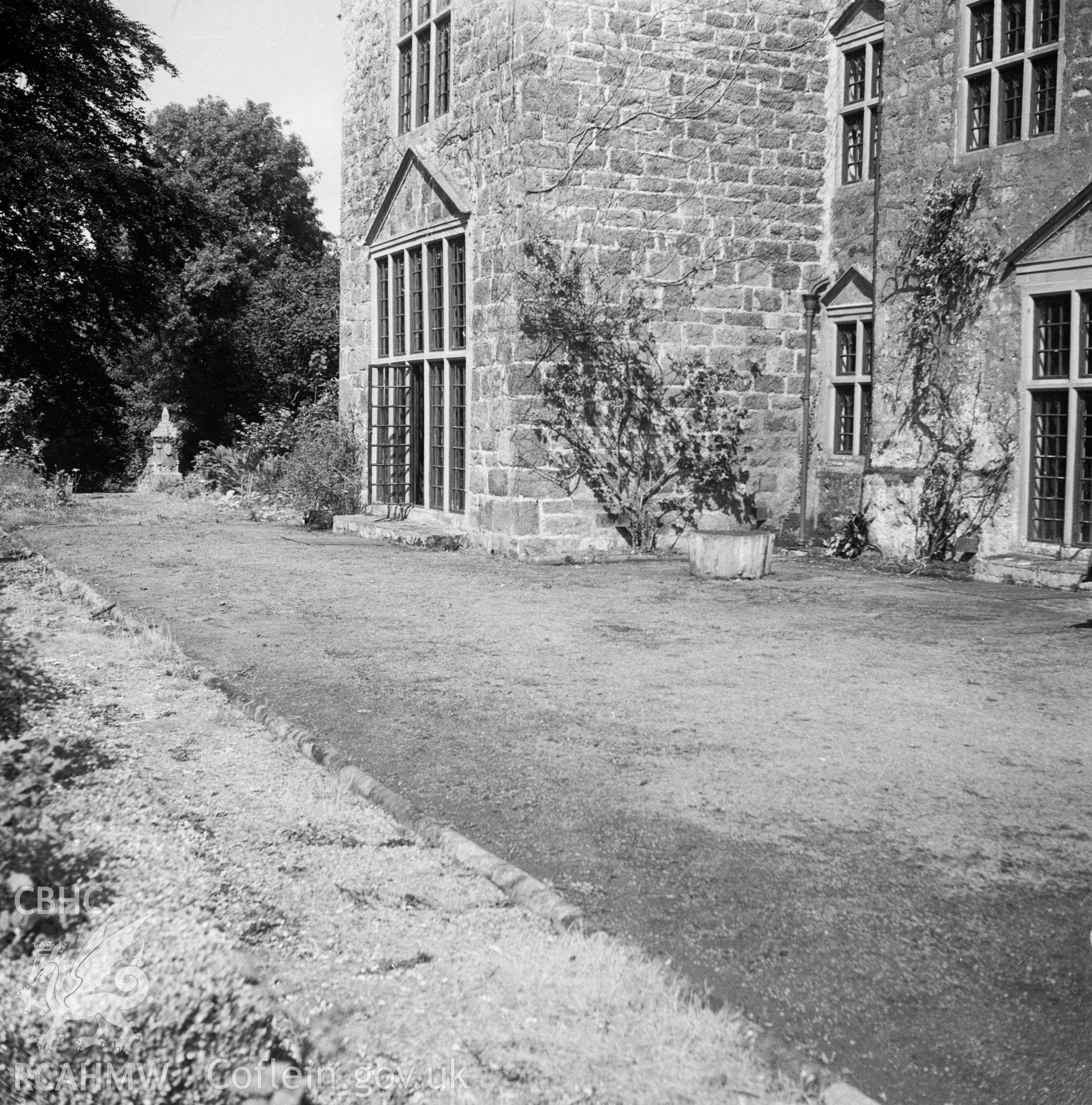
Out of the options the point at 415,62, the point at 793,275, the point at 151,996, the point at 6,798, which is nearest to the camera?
the point at 151,996

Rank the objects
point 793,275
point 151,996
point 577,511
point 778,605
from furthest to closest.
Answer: point 793,275 → point 577,511 → point 778,605 → point 151,996

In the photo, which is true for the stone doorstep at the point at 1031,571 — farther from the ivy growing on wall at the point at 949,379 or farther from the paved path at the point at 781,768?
the ivy growing on wall at the point at 949,379

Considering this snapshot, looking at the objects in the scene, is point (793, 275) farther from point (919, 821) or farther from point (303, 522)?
point (919, 821)

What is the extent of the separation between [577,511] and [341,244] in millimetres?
7175

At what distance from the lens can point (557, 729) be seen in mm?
5836

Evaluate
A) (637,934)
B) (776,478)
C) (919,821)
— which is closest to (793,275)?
(776,478)

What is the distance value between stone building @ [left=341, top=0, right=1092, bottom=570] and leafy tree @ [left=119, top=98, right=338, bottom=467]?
1352 centimetres

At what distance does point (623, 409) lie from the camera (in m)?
13.5

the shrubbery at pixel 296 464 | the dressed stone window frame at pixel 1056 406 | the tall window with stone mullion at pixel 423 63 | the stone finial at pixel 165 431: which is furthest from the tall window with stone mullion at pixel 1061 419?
the stone finial at pixel 165 431

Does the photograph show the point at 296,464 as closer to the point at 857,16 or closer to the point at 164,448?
the point at 857,16

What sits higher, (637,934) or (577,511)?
(577,511)

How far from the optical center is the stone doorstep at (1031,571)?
10562mm

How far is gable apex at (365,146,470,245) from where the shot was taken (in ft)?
46.3

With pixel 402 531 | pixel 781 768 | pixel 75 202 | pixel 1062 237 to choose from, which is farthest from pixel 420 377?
pixel 781 768
